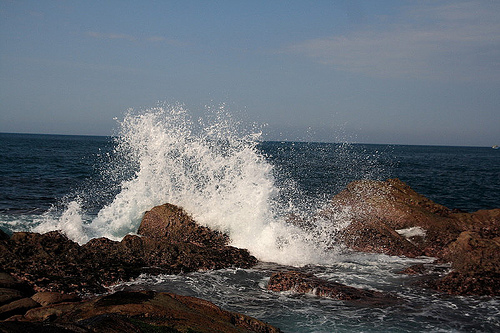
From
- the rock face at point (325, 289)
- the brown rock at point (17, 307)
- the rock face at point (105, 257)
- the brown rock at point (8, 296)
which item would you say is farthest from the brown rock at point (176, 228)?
the brown rock at point (17, 307)

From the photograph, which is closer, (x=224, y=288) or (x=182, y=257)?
(x=224, y=288)

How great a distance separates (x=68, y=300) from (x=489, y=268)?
7.05 m

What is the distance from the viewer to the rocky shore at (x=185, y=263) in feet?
14.3

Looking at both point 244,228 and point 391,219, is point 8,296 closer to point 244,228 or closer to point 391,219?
point 244,228

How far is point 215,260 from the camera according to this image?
27.5ft

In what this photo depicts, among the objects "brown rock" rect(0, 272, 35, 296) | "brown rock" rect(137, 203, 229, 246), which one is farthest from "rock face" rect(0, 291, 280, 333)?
"brown rock" rect(137, 203, 229, 246)

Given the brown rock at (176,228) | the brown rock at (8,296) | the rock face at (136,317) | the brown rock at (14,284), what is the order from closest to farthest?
the rock face at (136,317), the brown rock at (8,296), the brown rock at (14,284), the brown rock at (176,228)

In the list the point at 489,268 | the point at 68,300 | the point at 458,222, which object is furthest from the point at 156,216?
the point at 458,222

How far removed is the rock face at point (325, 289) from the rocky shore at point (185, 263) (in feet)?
0.05

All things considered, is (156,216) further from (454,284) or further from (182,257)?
(454,284)

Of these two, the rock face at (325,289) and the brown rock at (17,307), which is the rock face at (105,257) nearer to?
the brown rock at (17,307)

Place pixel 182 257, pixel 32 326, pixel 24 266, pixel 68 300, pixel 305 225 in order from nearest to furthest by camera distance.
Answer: pixel 32 326 → pixel 68 300 → pixel 24 266 → pixel 182 257 → pixel 305 225

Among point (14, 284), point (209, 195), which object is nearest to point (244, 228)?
point (209, 195)

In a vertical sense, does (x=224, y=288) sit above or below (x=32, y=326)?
below
